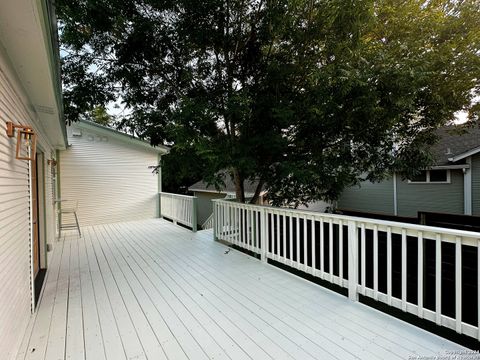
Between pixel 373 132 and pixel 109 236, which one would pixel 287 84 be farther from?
pixel 109 236

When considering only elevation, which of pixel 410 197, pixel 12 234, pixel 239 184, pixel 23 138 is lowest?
pixel 410 197

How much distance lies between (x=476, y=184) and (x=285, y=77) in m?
7.79

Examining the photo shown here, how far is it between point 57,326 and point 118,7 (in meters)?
4.48

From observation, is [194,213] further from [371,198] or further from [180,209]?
[371,198]

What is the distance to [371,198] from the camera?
11039mm

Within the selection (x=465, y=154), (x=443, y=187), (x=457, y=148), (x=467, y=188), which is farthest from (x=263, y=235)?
(x=457, y=148)

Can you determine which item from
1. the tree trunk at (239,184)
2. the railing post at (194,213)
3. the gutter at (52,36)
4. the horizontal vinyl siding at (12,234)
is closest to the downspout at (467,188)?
the tree trunk at (239,184)

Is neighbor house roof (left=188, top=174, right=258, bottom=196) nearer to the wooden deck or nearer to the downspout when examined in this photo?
the wooden deck

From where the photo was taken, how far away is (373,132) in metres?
4.24

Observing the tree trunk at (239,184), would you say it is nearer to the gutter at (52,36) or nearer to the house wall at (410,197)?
the gutter at (52,36)

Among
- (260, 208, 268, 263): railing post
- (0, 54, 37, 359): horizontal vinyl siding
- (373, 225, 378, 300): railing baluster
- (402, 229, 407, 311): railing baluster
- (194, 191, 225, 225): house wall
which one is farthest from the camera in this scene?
(194, 191, 225, 225): house wall

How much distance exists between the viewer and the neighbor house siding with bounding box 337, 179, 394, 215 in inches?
411

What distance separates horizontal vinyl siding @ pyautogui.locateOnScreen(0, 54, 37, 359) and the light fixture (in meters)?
0.06

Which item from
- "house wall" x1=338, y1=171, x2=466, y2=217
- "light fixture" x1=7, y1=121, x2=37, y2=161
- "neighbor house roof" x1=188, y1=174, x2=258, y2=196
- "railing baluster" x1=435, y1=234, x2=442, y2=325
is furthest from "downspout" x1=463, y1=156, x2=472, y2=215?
"light fixture" x1=7, y1=121, x2=37, y2=161
